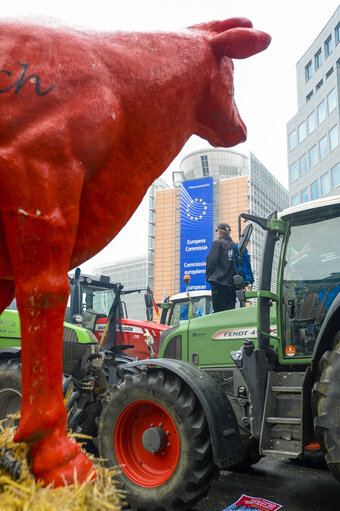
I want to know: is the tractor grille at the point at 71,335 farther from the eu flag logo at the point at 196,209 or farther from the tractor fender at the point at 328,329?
the eu flag logo at the point at 196,209

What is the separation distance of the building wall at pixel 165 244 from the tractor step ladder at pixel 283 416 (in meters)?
46.1

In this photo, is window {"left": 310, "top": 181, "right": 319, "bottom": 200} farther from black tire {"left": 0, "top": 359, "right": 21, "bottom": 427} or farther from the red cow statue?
the red cow statue

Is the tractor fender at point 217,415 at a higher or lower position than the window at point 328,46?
lower

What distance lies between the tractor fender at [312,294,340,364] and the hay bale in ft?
8.26

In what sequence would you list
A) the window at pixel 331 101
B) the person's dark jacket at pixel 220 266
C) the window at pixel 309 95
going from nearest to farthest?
the person's dark jacket at pixel 220 266 → the window at pixel 331 101 → the window at pixel 309 95

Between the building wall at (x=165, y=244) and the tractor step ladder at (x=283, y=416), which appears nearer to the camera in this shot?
the tractor step ladder at (x=283, y=416)

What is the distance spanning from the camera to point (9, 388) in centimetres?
437

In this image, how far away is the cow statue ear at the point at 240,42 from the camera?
3.73 ft

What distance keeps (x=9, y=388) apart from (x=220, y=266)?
271 cm

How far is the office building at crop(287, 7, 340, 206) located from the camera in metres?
32.3

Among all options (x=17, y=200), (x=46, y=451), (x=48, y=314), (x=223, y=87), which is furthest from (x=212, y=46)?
(x=46, y=451)

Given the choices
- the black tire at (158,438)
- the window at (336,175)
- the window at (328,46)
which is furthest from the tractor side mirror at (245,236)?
the window at (328,46)

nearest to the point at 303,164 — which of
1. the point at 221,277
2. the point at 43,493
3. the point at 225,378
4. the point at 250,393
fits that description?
the point at 221,277

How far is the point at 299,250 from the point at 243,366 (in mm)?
1106
